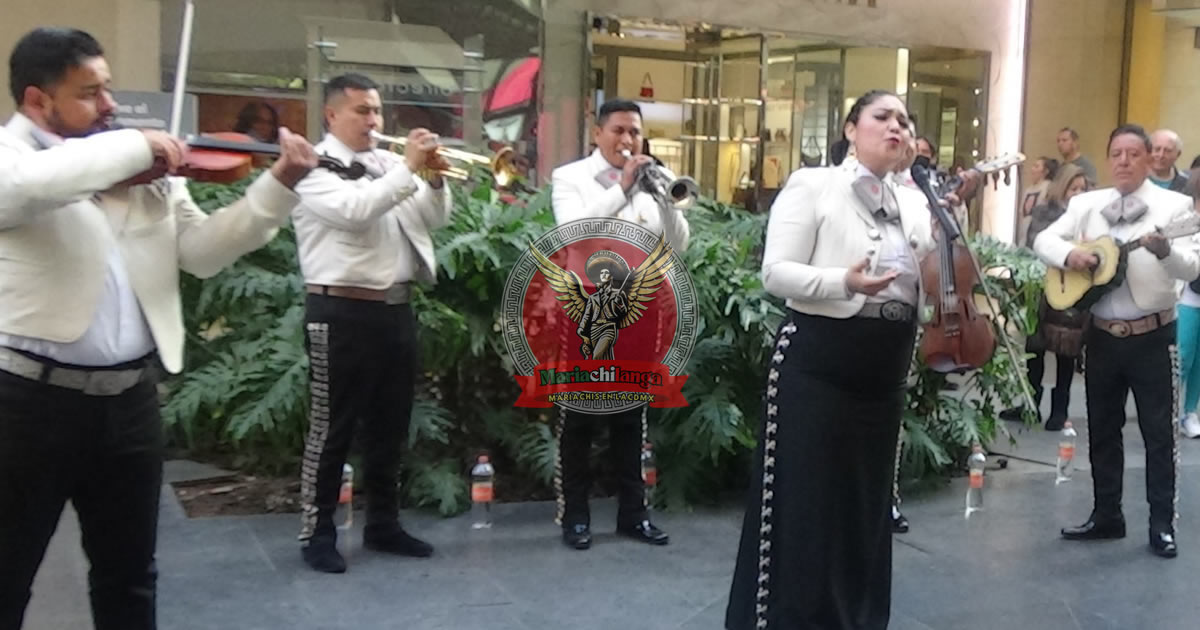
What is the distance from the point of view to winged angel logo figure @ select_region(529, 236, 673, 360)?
16.0 ft

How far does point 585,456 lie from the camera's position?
4.98 m

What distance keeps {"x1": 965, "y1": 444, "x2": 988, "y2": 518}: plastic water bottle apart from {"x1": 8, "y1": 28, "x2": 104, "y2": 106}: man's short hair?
4554mm

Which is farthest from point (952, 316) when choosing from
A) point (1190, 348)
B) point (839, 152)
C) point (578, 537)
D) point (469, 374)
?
point (1190, 348)

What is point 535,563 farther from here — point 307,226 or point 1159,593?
point 1159,593

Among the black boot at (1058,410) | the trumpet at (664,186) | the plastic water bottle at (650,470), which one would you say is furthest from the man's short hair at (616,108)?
the black boot at (1058,410)

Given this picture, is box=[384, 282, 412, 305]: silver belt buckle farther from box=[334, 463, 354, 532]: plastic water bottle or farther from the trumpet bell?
the trumpet bell

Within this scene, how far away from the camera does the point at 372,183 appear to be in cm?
429

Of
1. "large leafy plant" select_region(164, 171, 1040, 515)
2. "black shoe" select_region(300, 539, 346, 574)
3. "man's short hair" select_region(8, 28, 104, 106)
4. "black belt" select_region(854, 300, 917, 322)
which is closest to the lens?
"man's short hair" select_region(8, 28, 104, 106)

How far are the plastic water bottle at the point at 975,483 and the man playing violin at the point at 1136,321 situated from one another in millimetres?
617

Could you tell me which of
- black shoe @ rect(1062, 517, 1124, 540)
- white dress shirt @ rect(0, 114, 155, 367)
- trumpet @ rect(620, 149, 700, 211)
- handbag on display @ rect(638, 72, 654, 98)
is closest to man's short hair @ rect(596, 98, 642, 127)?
trumpet @ rect(620, 149, 700, 211)

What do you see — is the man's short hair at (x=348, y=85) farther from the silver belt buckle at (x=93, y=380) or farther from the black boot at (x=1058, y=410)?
the black boot at (x=1058, y=410)

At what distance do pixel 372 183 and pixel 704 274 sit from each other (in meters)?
1.96

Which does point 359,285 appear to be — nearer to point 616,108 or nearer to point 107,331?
point 616,108

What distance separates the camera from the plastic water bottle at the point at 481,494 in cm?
521
